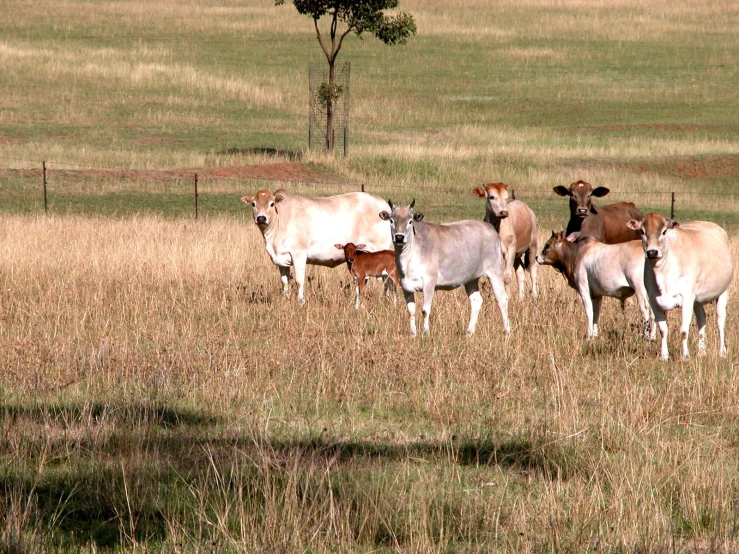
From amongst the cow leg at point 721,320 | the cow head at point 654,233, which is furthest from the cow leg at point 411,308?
the cow leg at point 721,320

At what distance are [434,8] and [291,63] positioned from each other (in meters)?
26.2

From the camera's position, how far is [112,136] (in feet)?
148

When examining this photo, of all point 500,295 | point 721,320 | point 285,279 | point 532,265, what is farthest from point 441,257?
point 532,265

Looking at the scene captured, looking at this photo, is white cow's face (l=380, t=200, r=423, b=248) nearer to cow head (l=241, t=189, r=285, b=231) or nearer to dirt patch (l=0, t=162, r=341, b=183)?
cow head (l=241, t=189, r=285, b=231)

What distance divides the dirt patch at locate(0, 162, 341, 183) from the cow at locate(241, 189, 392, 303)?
16.5 metres

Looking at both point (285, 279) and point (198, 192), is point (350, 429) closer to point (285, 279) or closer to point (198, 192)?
point (285, 279)

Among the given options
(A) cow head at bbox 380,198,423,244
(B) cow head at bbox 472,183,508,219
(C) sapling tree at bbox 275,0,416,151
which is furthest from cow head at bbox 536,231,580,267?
(C) sapling tree at bbox 275,0,416,151

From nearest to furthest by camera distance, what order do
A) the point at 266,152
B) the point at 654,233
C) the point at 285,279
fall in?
the point at 654,233
the point at 285,279
the point at 266,152

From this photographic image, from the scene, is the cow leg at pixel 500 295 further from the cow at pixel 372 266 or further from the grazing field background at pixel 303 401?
the cow at pixel 372 266

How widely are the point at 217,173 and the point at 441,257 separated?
70.8ft

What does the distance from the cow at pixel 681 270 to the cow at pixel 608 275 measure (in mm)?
618

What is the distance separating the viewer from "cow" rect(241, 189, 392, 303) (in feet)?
50.7

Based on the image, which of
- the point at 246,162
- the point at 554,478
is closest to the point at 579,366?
the point at 554,478

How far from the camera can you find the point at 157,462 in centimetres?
720
